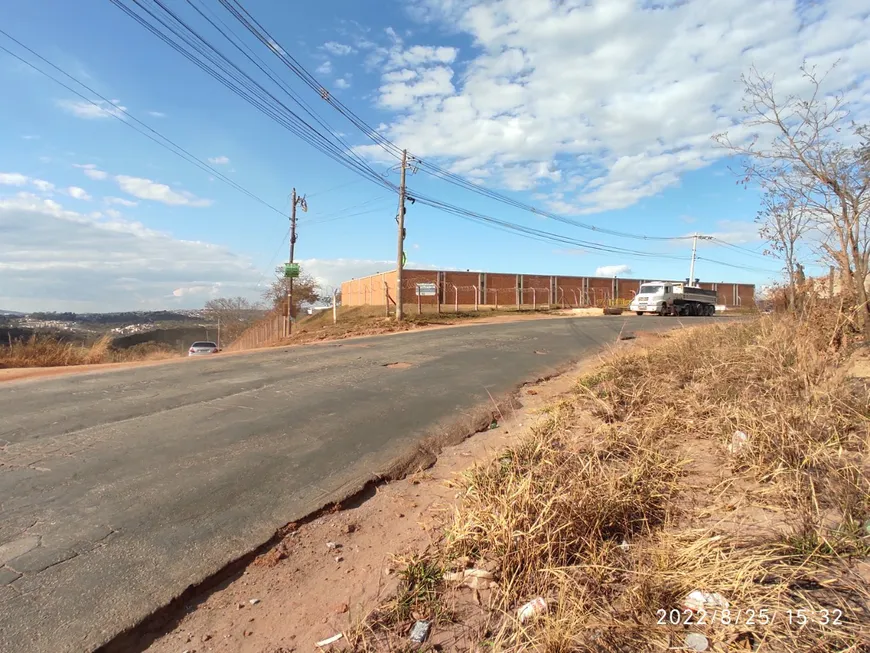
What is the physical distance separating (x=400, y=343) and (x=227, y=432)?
9.85 metres

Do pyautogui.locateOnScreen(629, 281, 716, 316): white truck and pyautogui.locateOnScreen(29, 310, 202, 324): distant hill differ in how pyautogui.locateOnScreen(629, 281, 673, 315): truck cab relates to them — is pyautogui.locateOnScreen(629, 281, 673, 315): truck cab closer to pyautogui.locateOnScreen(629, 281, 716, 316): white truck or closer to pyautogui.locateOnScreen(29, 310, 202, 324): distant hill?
pyautogui.locateOnScreen(629, 281, 716, 316): white truck

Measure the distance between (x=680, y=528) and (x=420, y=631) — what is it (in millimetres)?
1755

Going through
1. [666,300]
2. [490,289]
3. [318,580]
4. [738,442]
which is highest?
[490,289]

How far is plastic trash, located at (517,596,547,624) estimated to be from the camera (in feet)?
7.90

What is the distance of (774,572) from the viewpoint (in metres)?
2.34

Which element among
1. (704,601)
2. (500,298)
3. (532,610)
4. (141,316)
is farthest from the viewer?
(141,316)

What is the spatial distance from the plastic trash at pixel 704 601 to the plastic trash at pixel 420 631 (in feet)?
4.19

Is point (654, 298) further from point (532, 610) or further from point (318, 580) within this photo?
point (532, 610)

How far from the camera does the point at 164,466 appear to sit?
4859mm

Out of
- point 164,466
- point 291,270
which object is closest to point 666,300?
point 291,270

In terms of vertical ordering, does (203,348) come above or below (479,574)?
below

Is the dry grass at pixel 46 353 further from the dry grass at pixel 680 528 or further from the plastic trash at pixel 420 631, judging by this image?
the plastic trash at pixel 420 631

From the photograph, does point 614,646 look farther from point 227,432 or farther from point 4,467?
point 4,467

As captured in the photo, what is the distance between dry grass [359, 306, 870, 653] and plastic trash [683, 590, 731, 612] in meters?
0.03
